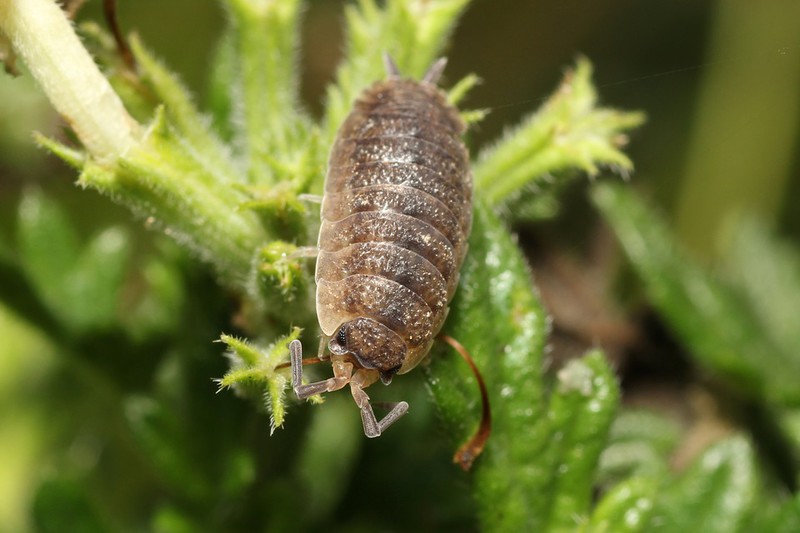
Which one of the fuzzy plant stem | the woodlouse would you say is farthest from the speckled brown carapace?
the fuzzy plant stem

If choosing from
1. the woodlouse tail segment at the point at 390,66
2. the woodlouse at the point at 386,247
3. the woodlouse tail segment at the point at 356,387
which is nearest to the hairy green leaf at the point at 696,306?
the woodlouse tail segment at the point at 390,66

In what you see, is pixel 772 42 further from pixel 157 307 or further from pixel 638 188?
pixel 157 307

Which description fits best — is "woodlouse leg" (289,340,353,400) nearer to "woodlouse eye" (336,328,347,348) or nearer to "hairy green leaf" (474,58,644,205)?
"woodlouse eye" (336,328,347,348)

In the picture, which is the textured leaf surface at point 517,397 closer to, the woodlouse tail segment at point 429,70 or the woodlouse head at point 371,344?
the woodlouse head at point 371,344

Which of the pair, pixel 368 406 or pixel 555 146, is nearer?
pixel 368 406

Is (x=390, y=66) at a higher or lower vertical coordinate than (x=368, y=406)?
higher

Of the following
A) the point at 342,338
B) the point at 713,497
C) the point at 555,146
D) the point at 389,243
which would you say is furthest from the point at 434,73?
the point at 713,497

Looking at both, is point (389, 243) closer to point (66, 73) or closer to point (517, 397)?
point (517, 397)
